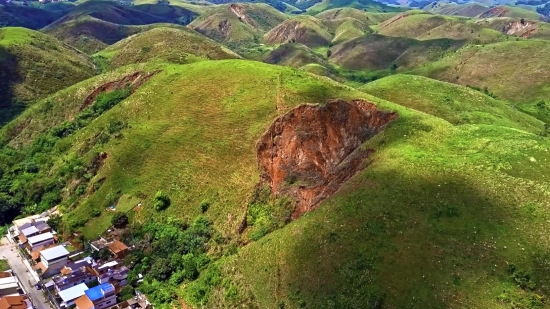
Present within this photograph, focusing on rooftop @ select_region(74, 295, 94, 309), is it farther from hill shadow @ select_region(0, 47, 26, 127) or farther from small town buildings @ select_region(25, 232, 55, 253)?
hill shadow @ select_region(0, 47, 26, 127)

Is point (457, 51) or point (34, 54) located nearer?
point (34, 54)

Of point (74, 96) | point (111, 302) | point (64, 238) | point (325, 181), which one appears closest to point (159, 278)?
point (111, 302)

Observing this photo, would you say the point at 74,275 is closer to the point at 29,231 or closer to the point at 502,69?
the point at 29,231

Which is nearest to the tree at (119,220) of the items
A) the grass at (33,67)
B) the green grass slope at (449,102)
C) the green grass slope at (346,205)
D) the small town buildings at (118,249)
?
the green grass slope at (346,205)

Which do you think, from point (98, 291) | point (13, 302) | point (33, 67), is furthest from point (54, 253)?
point (33, 67)

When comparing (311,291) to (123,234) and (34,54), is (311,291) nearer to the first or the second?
(123,234)
